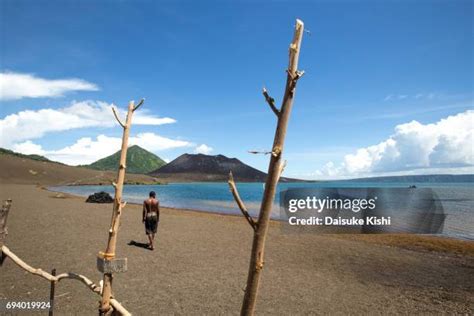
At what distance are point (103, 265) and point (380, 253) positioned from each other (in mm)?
17278

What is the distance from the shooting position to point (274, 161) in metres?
2.21

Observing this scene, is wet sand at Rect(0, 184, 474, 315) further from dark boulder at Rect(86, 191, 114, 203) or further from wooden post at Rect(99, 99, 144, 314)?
dark boulder at Rect(86, 191, 114, 203)

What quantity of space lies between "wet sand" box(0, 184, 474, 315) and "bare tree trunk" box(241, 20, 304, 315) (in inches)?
276

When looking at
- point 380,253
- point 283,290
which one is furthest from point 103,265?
point 380,253

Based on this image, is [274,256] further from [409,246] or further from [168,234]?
[409,246]

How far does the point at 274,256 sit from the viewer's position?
51.6 feet

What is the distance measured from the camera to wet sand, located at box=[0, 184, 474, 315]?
9.27 metres

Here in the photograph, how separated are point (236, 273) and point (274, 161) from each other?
1107 centimetres

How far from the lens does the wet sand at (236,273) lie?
30.4 feet

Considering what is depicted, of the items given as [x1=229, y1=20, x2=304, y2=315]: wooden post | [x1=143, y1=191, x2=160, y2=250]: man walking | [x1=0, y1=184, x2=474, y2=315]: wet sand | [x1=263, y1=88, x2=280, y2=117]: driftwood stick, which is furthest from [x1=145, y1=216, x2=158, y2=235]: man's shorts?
[x1=263, y1=88, x2=280, y2=117]: driftwood stick

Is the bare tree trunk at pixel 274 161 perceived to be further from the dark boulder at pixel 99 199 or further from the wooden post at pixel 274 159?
the dark boulder at pixel 99 199

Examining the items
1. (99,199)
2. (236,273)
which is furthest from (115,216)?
(99,199)

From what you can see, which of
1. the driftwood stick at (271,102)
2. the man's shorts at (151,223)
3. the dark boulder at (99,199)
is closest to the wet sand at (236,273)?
the man's shorts at (151,223)

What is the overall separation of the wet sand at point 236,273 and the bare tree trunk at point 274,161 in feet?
23.0
